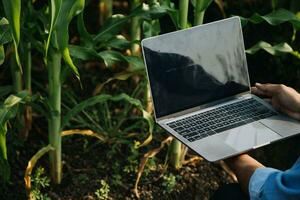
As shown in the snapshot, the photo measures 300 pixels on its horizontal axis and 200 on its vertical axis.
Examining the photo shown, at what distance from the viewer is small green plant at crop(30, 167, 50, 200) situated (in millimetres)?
1493

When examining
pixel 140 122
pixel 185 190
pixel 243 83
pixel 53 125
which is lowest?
pixel 185 190

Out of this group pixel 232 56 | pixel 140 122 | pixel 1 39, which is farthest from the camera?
pixel 140 122

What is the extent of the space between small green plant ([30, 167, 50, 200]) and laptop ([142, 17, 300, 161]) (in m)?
0.43

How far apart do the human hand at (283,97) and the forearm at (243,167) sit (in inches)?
7.0

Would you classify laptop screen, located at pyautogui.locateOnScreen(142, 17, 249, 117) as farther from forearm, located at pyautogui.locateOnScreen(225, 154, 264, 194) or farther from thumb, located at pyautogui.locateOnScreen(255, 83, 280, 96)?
forearm, located at pyautogui.locateOnScreen(225, 154, 264, 194)

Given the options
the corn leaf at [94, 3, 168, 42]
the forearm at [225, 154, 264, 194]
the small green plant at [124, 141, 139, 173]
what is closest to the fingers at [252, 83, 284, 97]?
the forearm at [225, 154, 264, 194]

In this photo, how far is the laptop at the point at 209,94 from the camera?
1.24 metres

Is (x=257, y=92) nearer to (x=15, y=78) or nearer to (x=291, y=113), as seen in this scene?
(x=291, y=113)

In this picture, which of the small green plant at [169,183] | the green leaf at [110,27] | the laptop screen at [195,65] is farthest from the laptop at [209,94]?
the small green plant at [169,183]

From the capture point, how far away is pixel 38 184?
1524 millimetres

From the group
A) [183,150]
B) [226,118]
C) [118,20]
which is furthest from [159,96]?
[183,150]

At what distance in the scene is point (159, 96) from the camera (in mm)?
1268

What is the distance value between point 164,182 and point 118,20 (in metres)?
0.48

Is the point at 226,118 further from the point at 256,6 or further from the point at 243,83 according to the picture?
the point at 256,6
